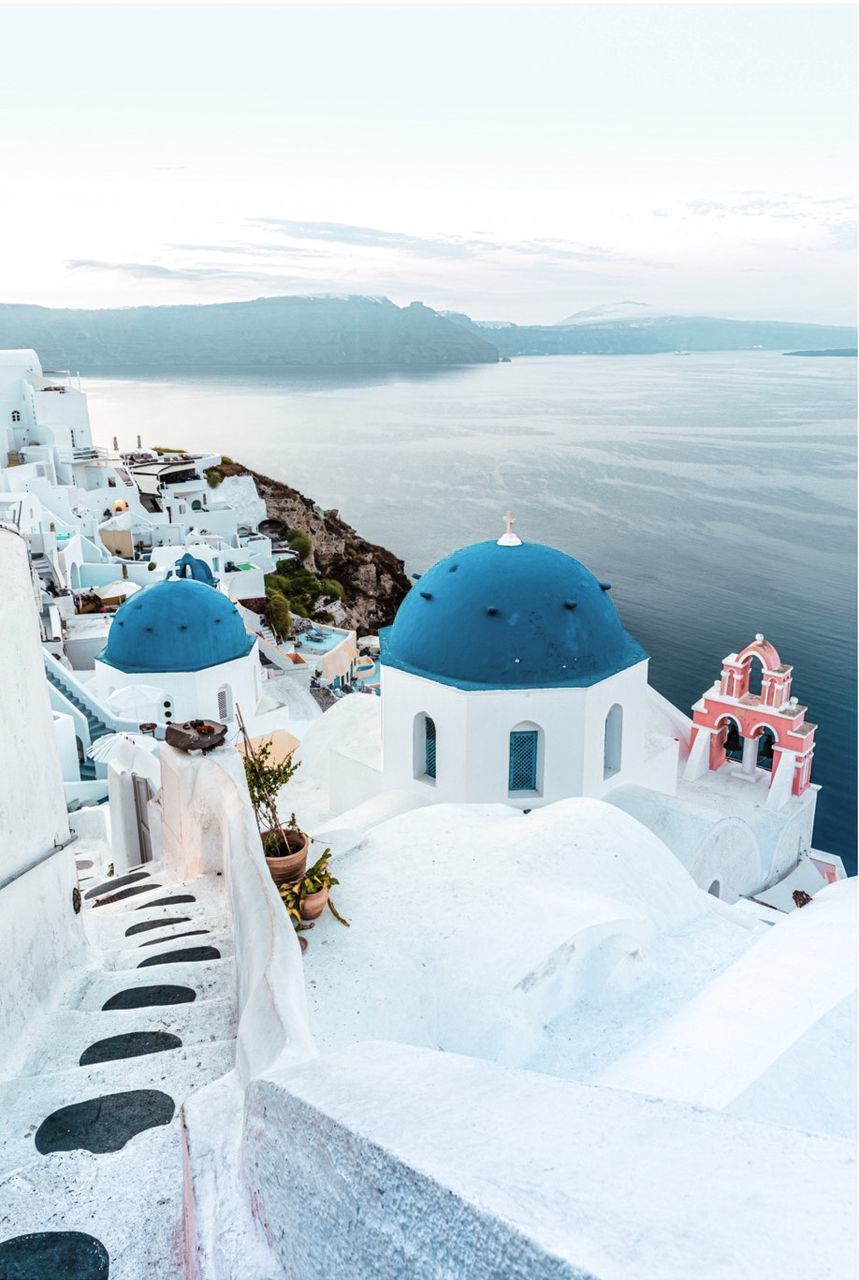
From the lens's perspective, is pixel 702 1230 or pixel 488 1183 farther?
pixel 488 1183

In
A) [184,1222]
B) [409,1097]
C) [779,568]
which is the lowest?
[779,568]

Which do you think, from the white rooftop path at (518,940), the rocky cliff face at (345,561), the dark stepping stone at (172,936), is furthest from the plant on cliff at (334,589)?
the dark stepping stone at (172,936)

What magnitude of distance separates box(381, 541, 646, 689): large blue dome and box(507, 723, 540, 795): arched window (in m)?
0.71

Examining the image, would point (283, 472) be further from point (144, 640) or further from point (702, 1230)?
point (702, 1230)

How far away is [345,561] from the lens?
5581cm

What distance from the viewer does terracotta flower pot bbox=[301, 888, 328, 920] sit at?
691cm

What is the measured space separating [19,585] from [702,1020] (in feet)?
15.3

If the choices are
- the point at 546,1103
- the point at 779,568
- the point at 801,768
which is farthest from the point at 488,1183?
the point at 779,568

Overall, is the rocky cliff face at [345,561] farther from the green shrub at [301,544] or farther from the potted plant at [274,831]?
the potted plant at [274,831]

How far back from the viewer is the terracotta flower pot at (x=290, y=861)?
22.5 feet

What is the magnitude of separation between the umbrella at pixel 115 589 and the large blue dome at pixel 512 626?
665 inches

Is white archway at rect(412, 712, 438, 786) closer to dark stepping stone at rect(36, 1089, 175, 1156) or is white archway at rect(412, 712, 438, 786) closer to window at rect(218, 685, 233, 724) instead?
window at rect(218, 685, 233, 724)

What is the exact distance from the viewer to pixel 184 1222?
2998 millimetres

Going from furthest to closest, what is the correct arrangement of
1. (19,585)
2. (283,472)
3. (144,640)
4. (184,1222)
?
(283,472) < (144,640) < (19,585) < (184,1222)
